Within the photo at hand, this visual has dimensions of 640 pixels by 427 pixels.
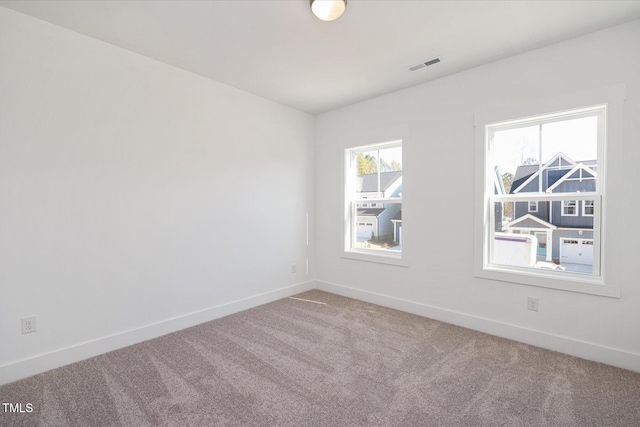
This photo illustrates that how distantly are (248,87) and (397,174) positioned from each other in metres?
2.12

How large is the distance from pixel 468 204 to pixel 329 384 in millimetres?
2204

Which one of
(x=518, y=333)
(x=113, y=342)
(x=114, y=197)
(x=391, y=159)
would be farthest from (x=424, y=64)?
(x=113, y=342)

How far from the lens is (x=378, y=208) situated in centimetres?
400

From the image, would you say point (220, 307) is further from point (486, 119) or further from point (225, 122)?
point (486, 119)

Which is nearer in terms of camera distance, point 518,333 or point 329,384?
point 329,384

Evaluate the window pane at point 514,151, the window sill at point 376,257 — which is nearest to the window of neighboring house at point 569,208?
the window pane at point 514,151

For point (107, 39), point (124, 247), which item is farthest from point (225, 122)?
point (124, 247)

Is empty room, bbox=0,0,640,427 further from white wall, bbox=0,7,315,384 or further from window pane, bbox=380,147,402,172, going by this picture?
window pane, bbox=380,147,402,172

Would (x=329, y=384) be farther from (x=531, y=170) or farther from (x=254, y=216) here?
(x=531, y=170)

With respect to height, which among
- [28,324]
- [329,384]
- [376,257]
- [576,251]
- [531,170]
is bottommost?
[329,384]

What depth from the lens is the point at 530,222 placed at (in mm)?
2812

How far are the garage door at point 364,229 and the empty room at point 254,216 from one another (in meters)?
0.66

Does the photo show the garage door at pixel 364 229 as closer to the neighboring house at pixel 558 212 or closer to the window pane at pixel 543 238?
the window pane at pixel 543 238

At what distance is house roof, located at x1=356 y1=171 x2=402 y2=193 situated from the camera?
12.5 ft
